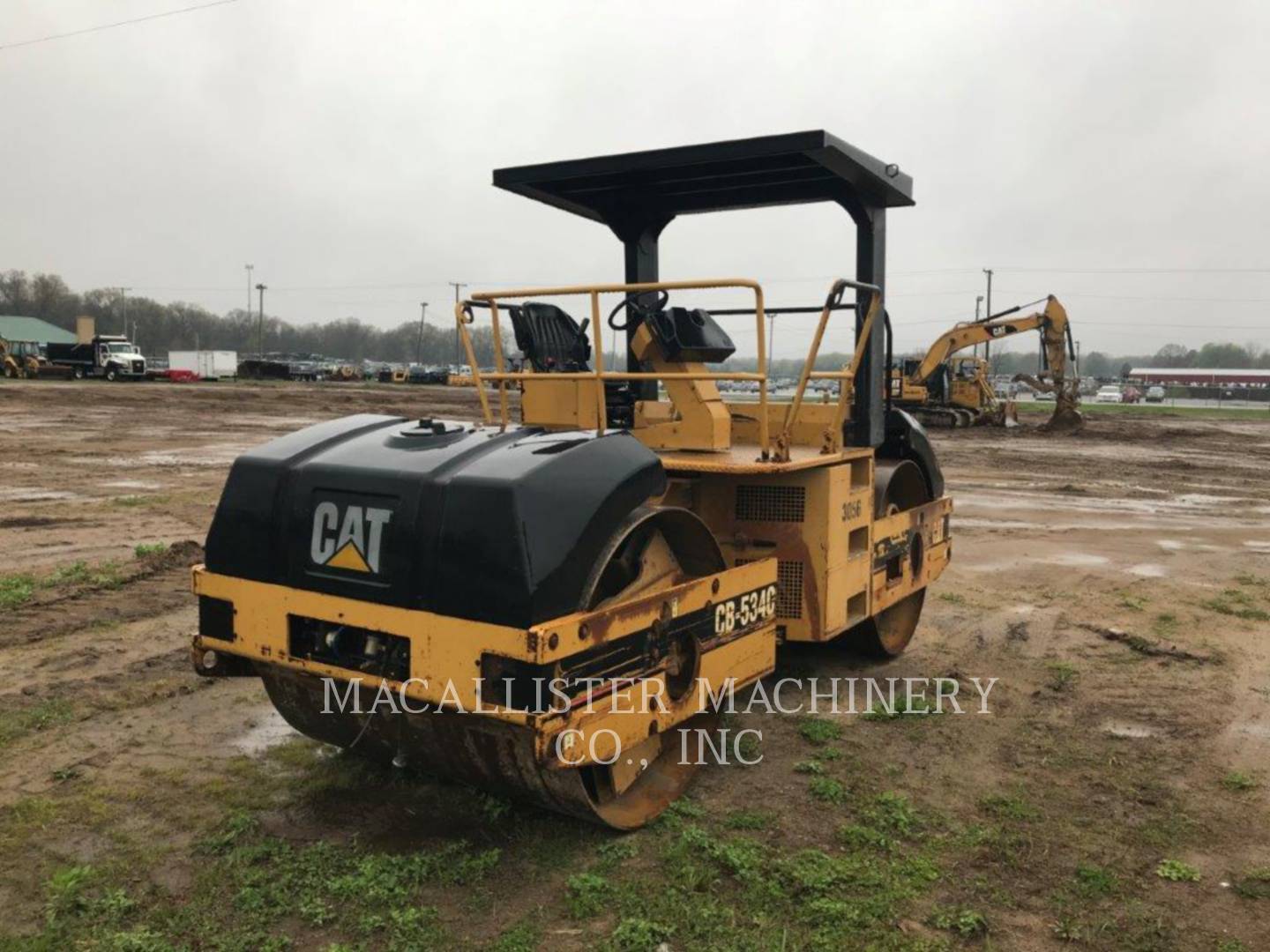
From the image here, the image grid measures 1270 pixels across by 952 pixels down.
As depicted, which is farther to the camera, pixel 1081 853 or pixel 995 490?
pixel 995 490

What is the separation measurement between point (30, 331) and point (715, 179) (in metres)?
88.8

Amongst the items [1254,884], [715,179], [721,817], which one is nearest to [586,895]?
[721,817]

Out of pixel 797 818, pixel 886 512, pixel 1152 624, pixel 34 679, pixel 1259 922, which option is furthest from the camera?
pixel 1152 624

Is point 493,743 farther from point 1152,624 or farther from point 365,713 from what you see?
point 1152,624

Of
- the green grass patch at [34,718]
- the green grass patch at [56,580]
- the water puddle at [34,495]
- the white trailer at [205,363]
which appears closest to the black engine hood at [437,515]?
the green grass patch at [34,718]

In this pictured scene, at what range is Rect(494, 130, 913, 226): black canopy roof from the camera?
4.75 metres

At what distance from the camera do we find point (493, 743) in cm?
329

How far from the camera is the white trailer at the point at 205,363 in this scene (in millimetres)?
57812

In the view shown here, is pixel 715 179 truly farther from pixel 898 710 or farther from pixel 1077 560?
pixel 1077 560

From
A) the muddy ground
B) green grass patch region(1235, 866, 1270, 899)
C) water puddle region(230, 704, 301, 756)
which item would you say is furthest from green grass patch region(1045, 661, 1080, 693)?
water puddle region(230, 704, 301, 756)

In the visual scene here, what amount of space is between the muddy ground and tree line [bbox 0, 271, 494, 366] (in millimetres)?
87173

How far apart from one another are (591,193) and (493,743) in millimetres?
3488

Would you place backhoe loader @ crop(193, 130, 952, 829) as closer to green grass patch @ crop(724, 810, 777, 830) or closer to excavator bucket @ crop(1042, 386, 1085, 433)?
green grass patch @ crop(724, 810, 777, 830)

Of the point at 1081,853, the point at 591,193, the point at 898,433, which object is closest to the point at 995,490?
the point at 898,433
